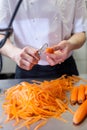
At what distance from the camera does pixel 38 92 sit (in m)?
0.87

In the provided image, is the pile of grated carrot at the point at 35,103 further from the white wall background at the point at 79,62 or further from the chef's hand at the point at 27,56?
the white wall background at the point at 79,62

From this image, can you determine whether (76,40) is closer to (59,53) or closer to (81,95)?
(59,53)

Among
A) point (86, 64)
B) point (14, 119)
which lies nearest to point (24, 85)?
point (14, 119)

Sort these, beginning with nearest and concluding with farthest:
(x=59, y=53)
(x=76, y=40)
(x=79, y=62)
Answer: (x=59, y=53), (x=76, y=40), (x=79, y=62)

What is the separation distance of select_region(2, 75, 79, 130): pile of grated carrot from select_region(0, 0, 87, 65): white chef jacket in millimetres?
247

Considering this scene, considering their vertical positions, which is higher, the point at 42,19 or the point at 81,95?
the point at 42,19

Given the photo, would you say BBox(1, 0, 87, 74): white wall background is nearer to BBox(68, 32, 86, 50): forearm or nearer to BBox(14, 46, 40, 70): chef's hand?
BBox(68, 32, 86, 50): forearm

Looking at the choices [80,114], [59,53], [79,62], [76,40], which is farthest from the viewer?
[79,62]

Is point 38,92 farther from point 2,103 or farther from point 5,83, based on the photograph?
point 5,83

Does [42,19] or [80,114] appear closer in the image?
[80,114]

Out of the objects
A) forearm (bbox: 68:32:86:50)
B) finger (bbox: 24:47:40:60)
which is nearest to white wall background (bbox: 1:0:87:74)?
forearm (bbox: 68:32:86:50)

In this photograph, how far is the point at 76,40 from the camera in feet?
3.59

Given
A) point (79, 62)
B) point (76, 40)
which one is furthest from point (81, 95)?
point (79, 62)

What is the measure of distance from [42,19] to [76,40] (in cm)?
16
